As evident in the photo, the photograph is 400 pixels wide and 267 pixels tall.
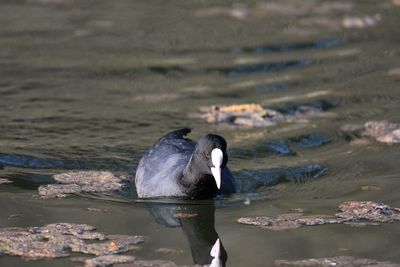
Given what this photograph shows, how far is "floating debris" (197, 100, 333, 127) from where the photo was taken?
973 cm

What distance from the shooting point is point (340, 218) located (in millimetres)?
7090

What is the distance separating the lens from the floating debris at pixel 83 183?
7.73 m

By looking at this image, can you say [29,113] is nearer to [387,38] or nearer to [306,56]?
[306,56]

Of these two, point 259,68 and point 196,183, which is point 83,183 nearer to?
point 196,183

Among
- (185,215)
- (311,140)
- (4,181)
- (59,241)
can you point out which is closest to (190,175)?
(185,215)

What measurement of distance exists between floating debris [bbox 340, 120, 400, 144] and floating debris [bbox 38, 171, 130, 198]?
7.94 feet

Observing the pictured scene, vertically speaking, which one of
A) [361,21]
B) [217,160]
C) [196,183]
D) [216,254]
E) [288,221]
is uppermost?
[361,21]

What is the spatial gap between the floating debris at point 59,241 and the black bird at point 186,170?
908 millimetres

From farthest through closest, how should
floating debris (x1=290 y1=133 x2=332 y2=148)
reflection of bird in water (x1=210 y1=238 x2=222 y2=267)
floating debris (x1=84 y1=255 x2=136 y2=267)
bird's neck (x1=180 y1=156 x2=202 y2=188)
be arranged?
floating debris (x1=290 y1=133 x2=332 y2=148) < bird's neck (x1=180 y1=156 x2=202 y2=188) < reflection of bird in water (x1=210 y1=238 x2=222 y2=267) < floating debris (x1=84 y1=255 x2=136 y2=267)

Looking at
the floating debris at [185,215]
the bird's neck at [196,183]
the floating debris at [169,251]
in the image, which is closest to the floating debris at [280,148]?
the bird's neck at [196,183]

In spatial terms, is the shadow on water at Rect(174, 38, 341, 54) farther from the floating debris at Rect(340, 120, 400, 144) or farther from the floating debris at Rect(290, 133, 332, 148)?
the floating debris at Rect(290, 133, 332, 148)

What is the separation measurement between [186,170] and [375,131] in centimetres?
258

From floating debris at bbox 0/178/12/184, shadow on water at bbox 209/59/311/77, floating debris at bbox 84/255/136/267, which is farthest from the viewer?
shadow on water at bbox 209/59/311/77

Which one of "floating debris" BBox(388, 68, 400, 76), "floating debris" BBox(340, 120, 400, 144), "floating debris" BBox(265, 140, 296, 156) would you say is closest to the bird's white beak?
"floating debris" BBox(265, 140, 296, 156)
